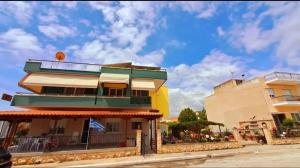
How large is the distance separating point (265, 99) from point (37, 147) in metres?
29.3

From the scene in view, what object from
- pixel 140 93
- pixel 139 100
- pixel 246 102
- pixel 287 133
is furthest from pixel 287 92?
pixel 139 100

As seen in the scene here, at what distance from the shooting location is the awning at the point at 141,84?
66.0 feet

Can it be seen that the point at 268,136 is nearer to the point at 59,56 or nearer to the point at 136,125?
the point at 136,125

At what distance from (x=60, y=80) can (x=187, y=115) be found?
71.0 ft

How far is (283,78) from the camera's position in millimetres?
27266

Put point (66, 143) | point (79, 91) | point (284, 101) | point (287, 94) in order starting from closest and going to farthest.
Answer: point (66, 143)
point (79, 91)
point (284, 101)
point (287, 94)

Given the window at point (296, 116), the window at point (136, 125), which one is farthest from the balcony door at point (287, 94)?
the window at point (136, 125)

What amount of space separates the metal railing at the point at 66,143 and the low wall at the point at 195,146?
322 cm

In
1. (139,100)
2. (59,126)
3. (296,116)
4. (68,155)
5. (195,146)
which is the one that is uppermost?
(139,100)

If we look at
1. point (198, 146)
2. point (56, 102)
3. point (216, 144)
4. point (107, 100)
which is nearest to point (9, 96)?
point (56, 102)

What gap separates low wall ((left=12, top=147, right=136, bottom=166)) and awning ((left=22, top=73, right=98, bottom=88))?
7.46m

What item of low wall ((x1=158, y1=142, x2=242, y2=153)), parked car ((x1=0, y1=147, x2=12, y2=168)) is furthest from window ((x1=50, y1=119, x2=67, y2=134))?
low wall ((x1=158, y1=142, x2=242, y2=153))

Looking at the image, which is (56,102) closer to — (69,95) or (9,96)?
(69,95)

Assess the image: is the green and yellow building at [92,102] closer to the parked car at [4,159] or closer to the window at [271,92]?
the parked car at [4,159]
